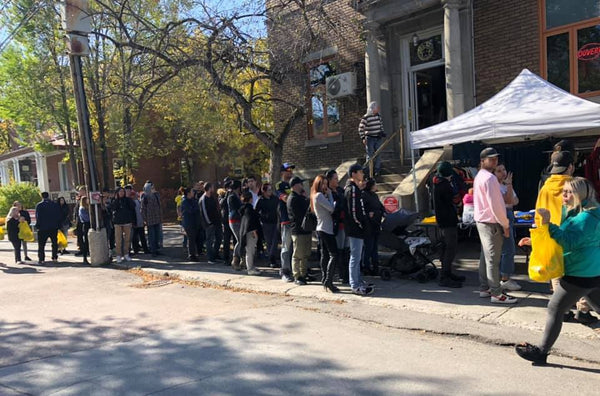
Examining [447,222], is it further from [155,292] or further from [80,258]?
[80,258]

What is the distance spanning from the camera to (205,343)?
5.33 m

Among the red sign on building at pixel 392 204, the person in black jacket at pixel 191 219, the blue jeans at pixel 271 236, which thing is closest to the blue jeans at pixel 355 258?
the blue jeans at pixel 271 236

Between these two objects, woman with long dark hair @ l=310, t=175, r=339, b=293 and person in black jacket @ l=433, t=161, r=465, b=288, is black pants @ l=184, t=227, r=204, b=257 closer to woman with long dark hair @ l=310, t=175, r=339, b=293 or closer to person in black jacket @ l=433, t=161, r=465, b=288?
woman with long dark hair @ l=310, t=175, r=339, b=293

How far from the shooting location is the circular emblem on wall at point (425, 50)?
12.7 metres

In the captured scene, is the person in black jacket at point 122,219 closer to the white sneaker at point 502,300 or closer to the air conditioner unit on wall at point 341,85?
the air conditioner unit on wall at point 341,85

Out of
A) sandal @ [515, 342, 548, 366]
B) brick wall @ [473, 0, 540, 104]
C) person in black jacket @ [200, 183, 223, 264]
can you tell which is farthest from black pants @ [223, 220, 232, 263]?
sandal @ [515, 342, 548, 366]

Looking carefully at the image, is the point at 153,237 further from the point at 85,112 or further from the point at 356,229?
the point at 356,229

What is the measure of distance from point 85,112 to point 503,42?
404 inches

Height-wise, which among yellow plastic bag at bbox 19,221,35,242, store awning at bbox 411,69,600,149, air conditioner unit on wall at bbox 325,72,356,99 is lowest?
yellow plastic bag at bbox 19,221,35,242

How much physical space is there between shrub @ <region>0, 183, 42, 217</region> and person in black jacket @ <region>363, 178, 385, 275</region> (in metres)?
22.9

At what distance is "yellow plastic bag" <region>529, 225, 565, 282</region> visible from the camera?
399 cm

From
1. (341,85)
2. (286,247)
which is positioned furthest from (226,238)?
(341,85)

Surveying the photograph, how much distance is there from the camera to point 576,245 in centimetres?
395

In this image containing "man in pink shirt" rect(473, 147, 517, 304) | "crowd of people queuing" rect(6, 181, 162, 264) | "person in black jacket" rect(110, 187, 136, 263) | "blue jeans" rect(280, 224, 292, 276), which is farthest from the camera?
"crowd of people queuing" rect(6, 181, 162, 264)
